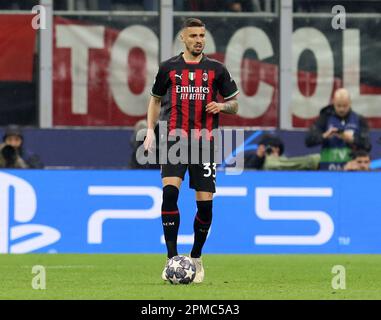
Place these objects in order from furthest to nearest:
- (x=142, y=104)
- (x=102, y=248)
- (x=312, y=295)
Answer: (x=142, y=104) → (x=102, y=248) → (x=312, y=295)

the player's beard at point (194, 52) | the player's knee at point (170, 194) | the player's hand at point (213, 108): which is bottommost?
the player's knee at point (170, 194)

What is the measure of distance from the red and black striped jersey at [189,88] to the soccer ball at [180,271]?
43.8 inches

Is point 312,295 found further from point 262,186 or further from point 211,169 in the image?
point 262,186

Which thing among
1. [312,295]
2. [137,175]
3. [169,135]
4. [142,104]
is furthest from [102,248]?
[312,295]

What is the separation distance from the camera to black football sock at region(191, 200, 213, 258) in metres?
12.0

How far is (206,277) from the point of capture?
12477 millimetres

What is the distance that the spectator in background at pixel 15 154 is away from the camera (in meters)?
17.3

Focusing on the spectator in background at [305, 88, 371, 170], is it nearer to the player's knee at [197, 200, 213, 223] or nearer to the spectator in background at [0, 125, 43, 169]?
the spectator in background at [0, 125, 43, 169]

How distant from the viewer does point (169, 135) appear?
39.0ft

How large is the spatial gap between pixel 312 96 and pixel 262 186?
144 inches

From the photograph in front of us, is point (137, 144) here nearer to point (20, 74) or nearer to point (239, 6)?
point (20, 74)

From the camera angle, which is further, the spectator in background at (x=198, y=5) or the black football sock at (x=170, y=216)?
the spectator in background at (x=198, y=5)

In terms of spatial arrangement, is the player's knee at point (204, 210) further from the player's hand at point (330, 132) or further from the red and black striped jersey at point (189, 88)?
the player's hand at point (330, 132)

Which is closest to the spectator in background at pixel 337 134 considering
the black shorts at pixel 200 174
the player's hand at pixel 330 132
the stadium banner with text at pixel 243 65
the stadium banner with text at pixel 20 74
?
the player's hand at pixel 330 132
